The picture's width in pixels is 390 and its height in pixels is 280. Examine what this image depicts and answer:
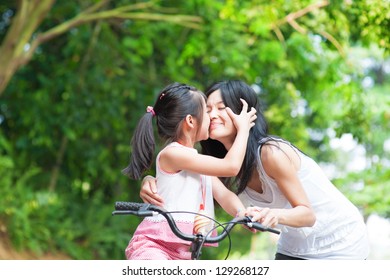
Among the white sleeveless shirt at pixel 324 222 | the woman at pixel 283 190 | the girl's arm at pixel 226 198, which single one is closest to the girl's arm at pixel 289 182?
the woman at pixel 283 190

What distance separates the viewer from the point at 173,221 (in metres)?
2.84

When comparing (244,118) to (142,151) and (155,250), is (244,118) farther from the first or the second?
(155,250)

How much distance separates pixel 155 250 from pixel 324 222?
76 centimetres

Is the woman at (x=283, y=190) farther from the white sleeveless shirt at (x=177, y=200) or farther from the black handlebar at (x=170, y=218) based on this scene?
the black handlebar at (x=170, y=218)

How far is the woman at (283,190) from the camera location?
312cm

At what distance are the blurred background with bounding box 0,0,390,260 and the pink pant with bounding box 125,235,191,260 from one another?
19.9 ft

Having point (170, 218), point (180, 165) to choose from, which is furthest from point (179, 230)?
point (180, 165)

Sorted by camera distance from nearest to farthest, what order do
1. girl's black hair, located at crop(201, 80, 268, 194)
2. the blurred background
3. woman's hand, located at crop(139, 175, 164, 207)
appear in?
woman's hand, located at crop(139, 175, 164, 207), girl's black hair, located at crop(201, 80, 268, 194), the blurred background

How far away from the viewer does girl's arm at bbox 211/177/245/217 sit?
3.25m

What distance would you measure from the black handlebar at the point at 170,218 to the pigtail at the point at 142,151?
13.6 inches

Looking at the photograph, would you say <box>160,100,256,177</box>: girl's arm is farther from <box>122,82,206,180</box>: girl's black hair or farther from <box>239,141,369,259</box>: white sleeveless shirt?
<box>239,141,369,259</box>: white sleeveless shirt

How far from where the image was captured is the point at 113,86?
484 inches

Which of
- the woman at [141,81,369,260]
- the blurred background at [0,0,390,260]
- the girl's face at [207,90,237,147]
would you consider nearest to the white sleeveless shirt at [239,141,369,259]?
the woman at [141,81,369,260]
